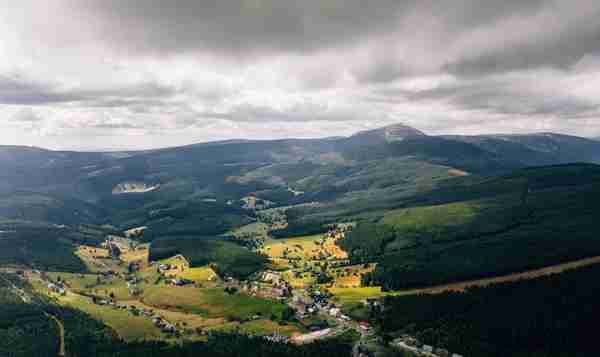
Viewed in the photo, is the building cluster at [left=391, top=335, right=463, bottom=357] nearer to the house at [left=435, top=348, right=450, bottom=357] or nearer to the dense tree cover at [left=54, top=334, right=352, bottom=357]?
the house at [left=435, top=348, right=450, bottom=357]

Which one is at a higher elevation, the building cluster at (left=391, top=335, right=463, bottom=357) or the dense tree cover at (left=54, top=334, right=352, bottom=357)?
the building cluster at (left=391, top=335, right=463, bottom=357)

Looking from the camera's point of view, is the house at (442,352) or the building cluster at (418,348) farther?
the building cluster at (418,348)

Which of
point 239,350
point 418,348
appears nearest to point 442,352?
point 418,348

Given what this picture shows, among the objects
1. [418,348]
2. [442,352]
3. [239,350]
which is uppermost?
[442,352]

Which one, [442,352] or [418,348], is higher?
[442,352]

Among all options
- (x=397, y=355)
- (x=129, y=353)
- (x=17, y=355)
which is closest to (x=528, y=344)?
(x=397, y=355)

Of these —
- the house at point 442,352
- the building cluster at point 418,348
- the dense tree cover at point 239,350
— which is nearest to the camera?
the house at point 442,352

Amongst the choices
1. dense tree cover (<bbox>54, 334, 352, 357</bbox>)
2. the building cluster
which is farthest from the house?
dense tree cover (<bbox>54, 334, 352, 357</bbox>)

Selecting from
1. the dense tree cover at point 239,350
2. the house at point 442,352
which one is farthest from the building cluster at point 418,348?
the dense tree cover at point 239,350

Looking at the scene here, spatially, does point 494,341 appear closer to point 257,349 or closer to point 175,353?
point 257,349

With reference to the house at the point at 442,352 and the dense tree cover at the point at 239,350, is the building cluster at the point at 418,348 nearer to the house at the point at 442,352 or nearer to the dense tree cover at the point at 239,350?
the house at the point at 442,352

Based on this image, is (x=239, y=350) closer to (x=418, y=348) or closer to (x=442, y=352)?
(x=418, y=348)

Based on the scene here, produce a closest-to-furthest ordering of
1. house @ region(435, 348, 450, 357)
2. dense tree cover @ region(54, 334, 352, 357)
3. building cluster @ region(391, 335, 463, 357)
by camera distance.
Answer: house @ region(435, 348, 450, 357), building cluster @ region(391, 335, 463, 357), dense tree cover @ region(54, 334, 352, 357)

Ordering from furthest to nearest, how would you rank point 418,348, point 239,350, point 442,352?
1. point 239,350
2. point 418,348
3. point 442,352
